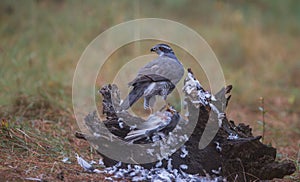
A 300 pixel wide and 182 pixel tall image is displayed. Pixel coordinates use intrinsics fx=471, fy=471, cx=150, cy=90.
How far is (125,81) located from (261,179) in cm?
283

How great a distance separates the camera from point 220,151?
288 centimetres

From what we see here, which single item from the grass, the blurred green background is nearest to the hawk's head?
the grass

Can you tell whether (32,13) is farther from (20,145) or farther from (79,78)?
(20,145)

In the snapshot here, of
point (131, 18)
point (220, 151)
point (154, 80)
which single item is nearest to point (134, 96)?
point (154, 80)

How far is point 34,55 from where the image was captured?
19.8 ft

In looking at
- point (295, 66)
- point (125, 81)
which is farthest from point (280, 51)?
point (125, 81)

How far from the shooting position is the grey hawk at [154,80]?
120 inches

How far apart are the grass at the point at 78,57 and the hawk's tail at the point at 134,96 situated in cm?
52

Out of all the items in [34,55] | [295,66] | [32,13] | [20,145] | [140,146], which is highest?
[295,66]

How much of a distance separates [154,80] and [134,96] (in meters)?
0.17

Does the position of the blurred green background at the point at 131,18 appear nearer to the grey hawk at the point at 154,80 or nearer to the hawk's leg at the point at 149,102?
the hawk's leg at the point at 149,102

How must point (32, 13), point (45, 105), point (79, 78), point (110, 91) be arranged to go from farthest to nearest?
point (32, 13) < point (79, 78) < point (45, 105) < point (110, 91)

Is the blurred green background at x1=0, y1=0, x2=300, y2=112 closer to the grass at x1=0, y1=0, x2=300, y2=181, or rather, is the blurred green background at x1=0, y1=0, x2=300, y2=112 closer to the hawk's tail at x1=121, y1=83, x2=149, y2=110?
the grass at x1=0, y1=0, x2=300, y2=181

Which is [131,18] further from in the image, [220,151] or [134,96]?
[220,151]
